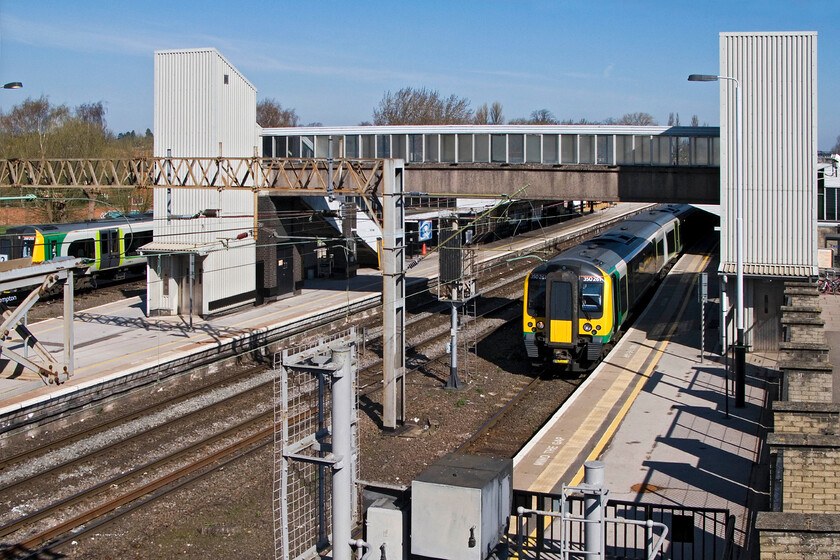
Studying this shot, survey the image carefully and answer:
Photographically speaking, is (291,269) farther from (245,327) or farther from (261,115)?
(261,115)

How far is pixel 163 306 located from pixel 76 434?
1069 centimetres

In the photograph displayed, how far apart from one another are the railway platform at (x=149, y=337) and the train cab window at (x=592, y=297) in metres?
2.37

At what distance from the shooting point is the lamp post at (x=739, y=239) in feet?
52.2

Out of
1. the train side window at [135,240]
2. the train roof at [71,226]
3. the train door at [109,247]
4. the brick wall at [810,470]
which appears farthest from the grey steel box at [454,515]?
the train side window at [135,240]

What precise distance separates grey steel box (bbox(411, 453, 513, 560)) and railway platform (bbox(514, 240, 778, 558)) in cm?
383

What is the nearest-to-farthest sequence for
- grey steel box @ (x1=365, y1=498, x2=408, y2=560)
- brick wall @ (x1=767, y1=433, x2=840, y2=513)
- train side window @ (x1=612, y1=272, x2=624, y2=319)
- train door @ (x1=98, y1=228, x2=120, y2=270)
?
grey steel box @ (x1=365, y1=498, x2=408, y2=560)
brick wall @ (x1=767, y1=433, x2=840, y2=513)
train side window @ (x1=612, y1=272, x2=624, y2=319)
train door @ (x1=98, y1=228, x2=120, y2=270)

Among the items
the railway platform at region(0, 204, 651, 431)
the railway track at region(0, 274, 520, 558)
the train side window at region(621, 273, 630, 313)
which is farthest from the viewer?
the train side window at region(621, 273, 630, 313)

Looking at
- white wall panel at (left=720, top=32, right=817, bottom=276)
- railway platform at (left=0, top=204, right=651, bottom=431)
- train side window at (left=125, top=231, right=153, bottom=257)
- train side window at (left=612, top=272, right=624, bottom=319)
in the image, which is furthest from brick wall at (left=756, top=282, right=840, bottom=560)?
train side window at (left=125, top=231, right=153, bottom=257)

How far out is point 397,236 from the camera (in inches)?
595

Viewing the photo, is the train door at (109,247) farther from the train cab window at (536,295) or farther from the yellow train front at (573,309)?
the yellow train front at (573,309)

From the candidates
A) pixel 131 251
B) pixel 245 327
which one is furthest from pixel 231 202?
pixel 131 251

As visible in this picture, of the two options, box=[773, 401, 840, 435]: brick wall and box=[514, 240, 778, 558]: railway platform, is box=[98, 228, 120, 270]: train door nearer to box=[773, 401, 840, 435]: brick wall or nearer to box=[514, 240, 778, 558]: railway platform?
box=[514, 240, 778, 558]: railway platform

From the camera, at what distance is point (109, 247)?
2927 cm

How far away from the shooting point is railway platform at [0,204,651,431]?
1606 cm
